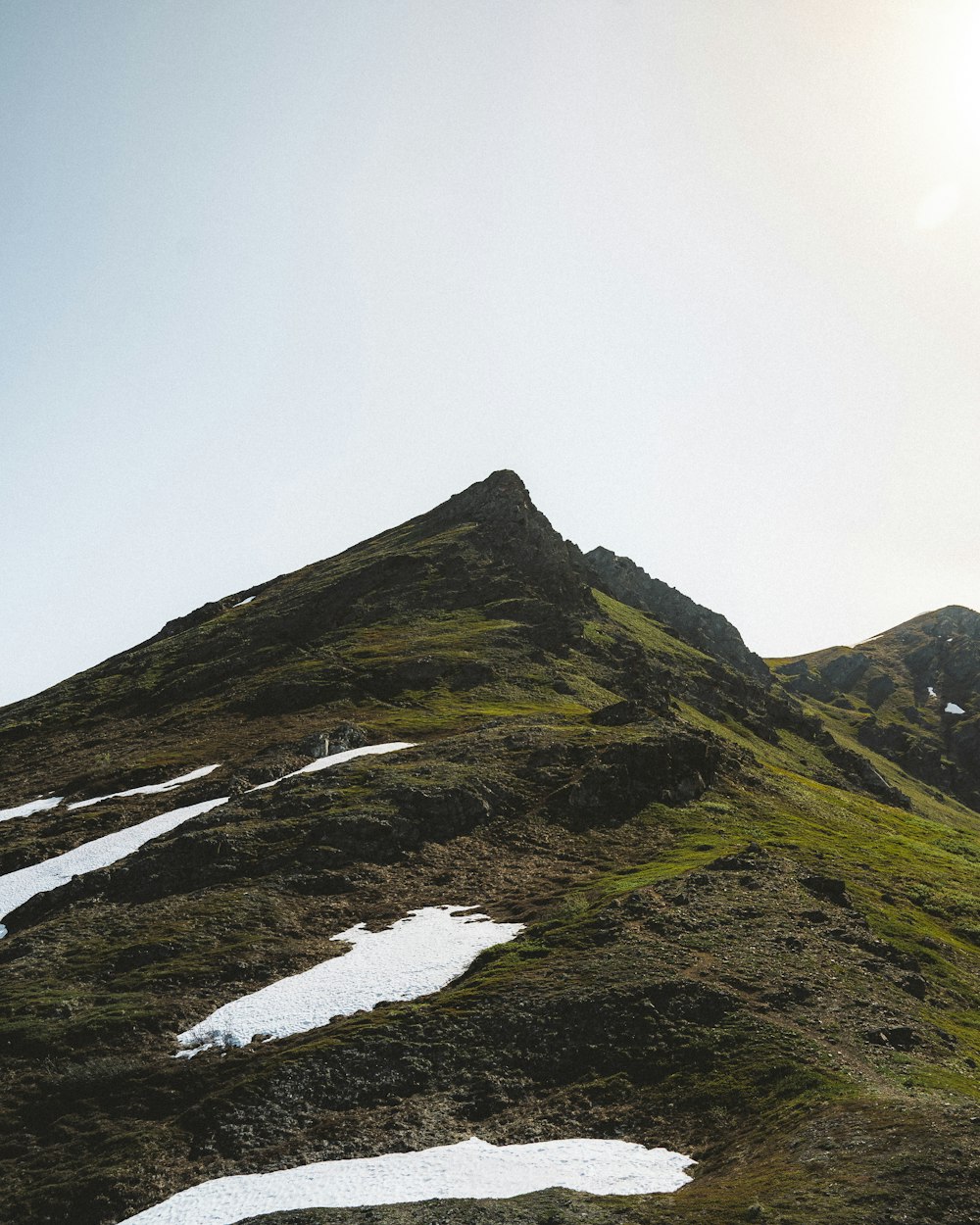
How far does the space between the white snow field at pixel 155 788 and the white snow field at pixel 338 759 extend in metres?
12.4

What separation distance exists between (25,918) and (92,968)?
14.8 metres

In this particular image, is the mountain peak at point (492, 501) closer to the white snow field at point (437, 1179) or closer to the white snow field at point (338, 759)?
the white snow field at point (338, 759)

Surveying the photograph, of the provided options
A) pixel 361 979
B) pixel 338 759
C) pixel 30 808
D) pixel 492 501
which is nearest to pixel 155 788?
pixel 30 808

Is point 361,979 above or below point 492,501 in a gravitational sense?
below

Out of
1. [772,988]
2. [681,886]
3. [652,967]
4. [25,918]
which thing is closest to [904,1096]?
[772,988]

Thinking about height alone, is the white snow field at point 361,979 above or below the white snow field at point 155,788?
below

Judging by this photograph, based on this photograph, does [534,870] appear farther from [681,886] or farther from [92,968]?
[92,968]

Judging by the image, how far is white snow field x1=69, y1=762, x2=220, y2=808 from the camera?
75688mm

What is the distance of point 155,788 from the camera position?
76750 millimetres

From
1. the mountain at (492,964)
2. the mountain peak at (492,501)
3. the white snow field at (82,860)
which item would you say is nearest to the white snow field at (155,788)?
the mountain at (492,964)

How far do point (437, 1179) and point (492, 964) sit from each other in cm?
1456

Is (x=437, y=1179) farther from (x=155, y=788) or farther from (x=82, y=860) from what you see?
(x=155, y=788)

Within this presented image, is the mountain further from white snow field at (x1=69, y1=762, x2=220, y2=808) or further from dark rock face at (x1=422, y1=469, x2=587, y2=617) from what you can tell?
dark rock face at (x1=422, y1=469, x2=587, y2=617)

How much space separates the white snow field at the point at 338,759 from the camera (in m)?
68.4
